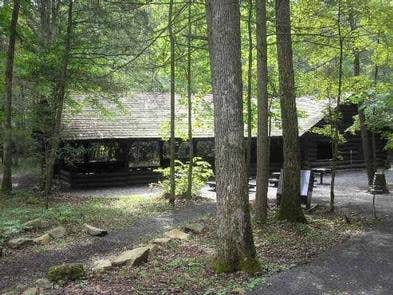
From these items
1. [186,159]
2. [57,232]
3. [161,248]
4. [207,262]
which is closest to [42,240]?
[57,232]

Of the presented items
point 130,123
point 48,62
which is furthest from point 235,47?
point 130,123

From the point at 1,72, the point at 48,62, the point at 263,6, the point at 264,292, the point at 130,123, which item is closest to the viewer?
the point at 264,292

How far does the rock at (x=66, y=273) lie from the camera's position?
775cm

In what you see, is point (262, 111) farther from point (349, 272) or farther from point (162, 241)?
point (349, 272)

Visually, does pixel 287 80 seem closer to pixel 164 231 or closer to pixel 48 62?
pixel 164 231

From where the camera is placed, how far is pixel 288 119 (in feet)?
39.4

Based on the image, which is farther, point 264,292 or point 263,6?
point 263,6

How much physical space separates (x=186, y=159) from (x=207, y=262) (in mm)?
18158

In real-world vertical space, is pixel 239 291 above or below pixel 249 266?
below

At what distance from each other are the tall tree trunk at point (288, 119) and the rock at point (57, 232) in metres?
5.64

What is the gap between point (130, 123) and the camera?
24.5m

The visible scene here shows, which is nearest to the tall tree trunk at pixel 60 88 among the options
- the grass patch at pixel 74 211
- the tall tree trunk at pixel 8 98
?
the grass patch at pixel 74 211

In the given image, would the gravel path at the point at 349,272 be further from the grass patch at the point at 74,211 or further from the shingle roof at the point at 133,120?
the shingle roof at the point at 133,120

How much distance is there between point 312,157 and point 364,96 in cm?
1196
